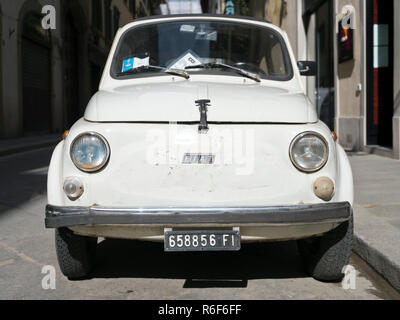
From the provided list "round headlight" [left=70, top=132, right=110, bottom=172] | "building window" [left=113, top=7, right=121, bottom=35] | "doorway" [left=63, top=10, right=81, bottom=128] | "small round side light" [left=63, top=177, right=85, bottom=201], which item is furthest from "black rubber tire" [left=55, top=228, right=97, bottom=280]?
"building window" [left=113, top=7, right=121, bottom=35]

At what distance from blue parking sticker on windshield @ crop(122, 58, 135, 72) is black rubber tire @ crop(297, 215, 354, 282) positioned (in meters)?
1.95

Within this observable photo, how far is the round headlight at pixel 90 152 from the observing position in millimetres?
3062

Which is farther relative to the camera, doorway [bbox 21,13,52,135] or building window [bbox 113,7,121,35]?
building window [bbox 113,7,121,35]

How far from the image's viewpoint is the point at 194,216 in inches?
116

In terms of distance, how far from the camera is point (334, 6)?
41.9ft

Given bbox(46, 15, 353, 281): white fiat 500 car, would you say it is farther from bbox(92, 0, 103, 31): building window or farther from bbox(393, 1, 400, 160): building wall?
bbox(92, 0, 103, 31): building window

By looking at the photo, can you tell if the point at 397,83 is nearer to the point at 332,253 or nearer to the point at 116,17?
the point at 332,253

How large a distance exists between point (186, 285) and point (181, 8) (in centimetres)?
6624

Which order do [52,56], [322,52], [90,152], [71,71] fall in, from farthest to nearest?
[71,71] < [52,56] < [322,52] < [90,152]

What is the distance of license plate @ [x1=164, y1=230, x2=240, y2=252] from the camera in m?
3.02

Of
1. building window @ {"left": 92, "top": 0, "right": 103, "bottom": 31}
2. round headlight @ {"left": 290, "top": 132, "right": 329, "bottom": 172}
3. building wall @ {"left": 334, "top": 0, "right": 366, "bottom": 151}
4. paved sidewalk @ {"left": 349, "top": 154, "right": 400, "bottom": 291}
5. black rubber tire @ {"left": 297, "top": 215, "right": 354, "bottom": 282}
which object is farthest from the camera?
building window @ {"left": 92, "top": 0, "right": 103, "bottom": 31}

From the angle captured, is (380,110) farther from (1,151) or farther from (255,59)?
(1,151)

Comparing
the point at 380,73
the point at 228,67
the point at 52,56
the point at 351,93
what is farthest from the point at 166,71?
the point at 52,56

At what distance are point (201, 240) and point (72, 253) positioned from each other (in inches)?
34.9
